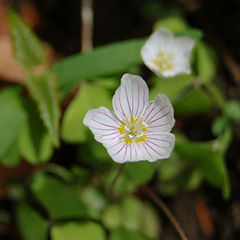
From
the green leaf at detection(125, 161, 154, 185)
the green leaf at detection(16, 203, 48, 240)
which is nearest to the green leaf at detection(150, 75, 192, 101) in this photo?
the green leaf at detection(125, 161, 154, 185)

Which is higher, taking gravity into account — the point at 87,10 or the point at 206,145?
the point at 87,10

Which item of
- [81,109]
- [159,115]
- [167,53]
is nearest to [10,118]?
[81,109]

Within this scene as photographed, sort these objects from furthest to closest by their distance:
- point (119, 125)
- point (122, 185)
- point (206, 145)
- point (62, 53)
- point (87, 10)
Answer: point (62, 53) < point (87, 10) < point (122, 185) < point (206, 145) < point (119, 125)

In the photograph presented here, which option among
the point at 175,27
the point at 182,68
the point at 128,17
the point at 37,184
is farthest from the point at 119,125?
the point at 128,17

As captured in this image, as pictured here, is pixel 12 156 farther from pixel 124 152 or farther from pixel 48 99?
pixel 124 152

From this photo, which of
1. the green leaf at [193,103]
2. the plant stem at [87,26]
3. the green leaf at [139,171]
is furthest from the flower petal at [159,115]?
the plant stem at [87,26]

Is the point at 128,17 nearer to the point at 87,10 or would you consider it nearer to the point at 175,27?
the point at 87,10

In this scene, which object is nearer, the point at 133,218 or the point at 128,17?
the point at 133,218
